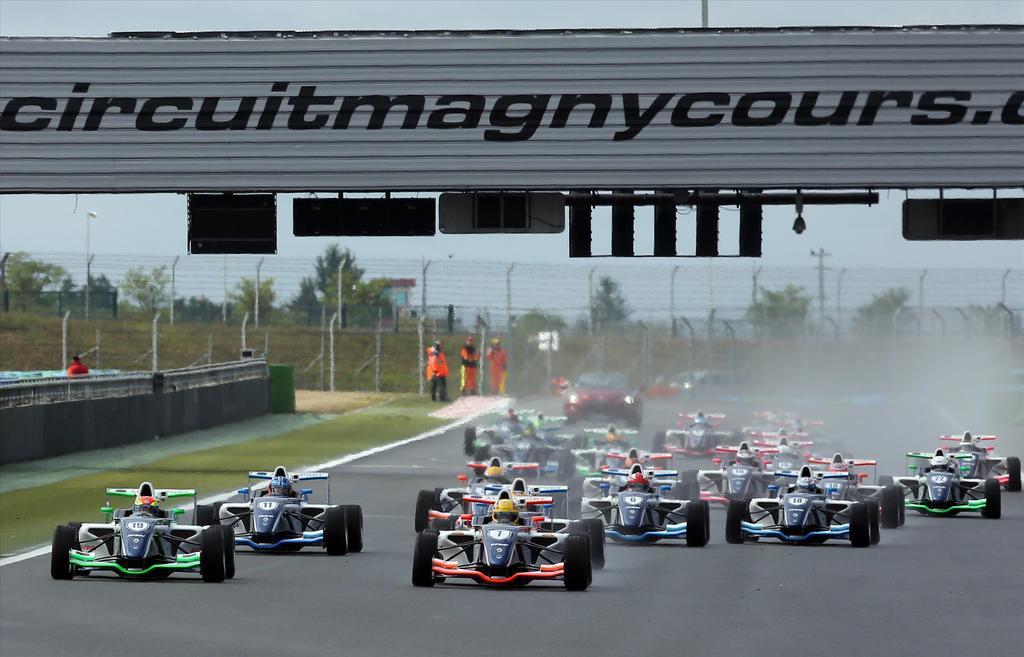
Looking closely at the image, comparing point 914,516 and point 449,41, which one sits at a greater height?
point 449,41

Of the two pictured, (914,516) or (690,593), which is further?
(914,516)

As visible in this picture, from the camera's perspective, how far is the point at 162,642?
1388cm

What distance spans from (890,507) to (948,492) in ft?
6.55

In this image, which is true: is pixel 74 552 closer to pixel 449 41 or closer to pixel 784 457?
pixel 449 41

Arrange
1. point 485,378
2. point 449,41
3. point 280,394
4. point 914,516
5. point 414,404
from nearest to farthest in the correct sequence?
point 449,41
point 914,516
point 280,394
point 414,404
point 485,378

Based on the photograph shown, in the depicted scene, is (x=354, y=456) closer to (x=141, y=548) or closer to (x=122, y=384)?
(x=122, y=384)

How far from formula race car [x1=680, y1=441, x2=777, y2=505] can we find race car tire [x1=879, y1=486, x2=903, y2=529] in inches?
85.7

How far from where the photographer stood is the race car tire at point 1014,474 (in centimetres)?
2956

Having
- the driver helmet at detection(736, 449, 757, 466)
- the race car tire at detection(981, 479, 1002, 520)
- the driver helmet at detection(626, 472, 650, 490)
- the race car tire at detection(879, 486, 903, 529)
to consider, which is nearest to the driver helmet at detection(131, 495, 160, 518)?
the driver helmet at detection(626, 472, 650, 490)

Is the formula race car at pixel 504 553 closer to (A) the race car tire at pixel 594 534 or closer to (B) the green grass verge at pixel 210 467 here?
(A) the race car tire at pixel 594 534

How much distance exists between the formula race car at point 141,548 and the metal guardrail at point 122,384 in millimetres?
12594

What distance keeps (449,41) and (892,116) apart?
14.5 feet

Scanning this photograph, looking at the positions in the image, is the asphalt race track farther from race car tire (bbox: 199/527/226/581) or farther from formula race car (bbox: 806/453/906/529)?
formula race car (bbox: 806/453/906/529)

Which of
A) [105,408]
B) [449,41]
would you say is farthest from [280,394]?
[449,41]
